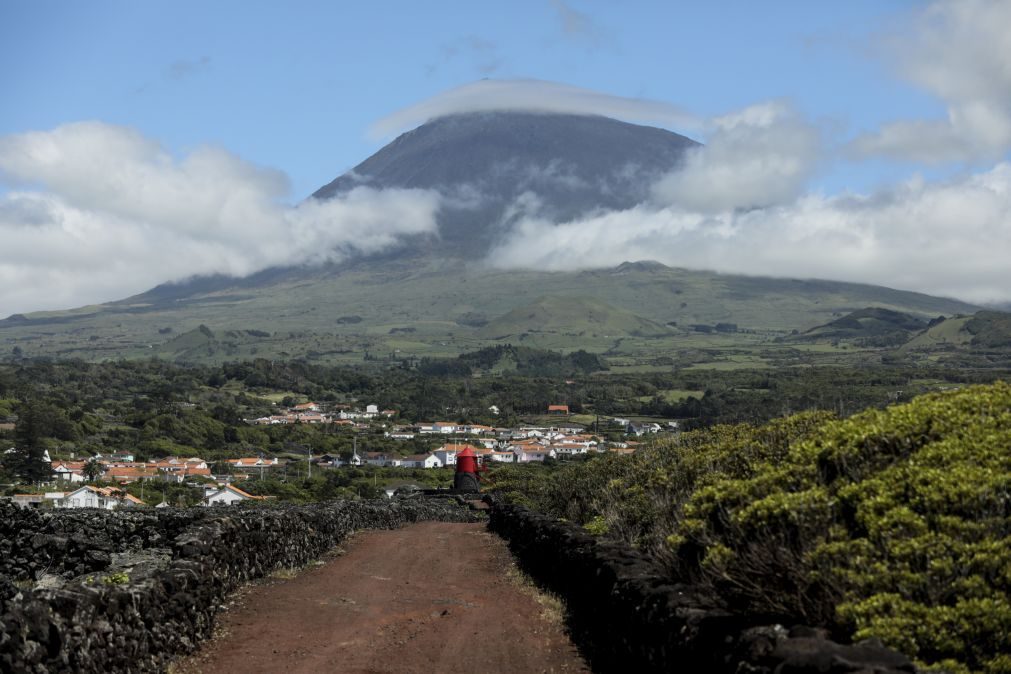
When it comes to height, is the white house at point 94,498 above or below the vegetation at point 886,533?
below

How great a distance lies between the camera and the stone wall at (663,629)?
238 inches

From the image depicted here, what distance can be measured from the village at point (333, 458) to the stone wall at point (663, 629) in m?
12.4

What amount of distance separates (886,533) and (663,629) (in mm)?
1859

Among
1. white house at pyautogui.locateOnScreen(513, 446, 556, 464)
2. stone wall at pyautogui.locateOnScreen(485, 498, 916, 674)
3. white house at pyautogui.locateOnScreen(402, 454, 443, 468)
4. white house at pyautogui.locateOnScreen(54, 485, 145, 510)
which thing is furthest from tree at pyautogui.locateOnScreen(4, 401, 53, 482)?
stone wall at pyautogui.locateOnScreen(485, 498, 916, 674)

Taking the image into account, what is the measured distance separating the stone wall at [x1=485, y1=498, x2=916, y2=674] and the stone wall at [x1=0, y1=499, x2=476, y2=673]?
4088mm

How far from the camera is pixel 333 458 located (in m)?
115

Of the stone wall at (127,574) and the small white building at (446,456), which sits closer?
the stone wall at (127,574)

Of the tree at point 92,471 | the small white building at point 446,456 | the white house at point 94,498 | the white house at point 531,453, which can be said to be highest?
the white house at point 94,498

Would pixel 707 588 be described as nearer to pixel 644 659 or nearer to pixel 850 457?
pixel 644 659

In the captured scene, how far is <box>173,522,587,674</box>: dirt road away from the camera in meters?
10.9

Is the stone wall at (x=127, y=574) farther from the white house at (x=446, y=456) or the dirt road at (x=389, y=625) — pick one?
the white house at (x=446, y=456)

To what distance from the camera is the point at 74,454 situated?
9831 cm

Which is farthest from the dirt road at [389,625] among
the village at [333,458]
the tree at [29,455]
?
the tree at [29,455]

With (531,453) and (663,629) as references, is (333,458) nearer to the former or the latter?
(531,453)
